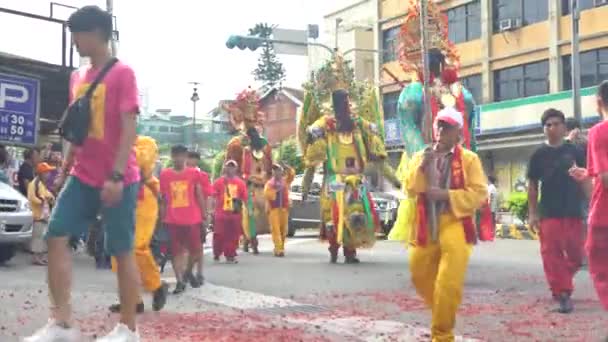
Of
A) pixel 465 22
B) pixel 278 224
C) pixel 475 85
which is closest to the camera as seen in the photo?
pixel 278 224

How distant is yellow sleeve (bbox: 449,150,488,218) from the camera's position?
5.39 meters

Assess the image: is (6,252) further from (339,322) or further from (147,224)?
(339,322)

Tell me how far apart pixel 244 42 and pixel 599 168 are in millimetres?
18634

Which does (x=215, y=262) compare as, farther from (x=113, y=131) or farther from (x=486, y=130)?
(x=486, y=130)

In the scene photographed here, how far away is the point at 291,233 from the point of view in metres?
22.9

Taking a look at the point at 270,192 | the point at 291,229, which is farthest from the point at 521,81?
the point at 270,192

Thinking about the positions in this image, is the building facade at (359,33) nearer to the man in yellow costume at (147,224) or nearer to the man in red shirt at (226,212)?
the man in red shirt at (226,212)

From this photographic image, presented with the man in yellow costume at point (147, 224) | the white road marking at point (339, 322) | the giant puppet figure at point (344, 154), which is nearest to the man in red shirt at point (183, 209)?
the white road marking at point (339, 322)

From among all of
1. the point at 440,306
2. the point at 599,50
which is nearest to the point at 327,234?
the point at 440,306

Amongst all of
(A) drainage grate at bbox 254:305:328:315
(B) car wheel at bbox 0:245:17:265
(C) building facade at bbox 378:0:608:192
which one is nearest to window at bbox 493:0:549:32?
(C) building facade at bbox 378:0:608:192

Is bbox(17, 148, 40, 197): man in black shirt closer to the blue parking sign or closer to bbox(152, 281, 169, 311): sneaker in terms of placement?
the blue parking sign

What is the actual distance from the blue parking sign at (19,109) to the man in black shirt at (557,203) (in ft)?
34.1

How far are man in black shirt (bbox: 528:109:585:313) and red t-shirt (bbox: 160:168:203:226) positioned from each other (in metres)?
3.39

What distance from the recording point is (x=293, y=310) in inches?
285
